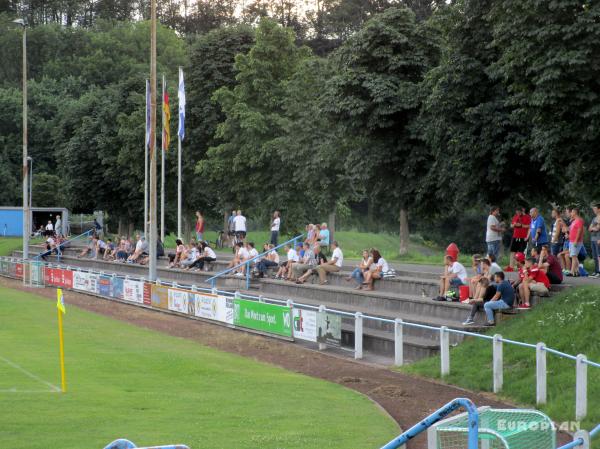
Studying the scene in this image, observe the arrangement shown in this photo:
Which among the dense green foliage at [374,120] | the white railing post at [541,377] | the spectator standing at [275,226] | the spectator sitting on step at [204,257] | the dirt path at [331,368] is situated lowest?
the dirt path at [331,368]

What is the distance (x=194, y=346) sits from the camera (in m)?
25.0

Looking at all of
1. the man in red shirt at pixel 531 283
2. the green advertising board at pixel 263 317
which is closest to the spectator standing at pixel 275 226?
the green advertising board at pixel 263 317

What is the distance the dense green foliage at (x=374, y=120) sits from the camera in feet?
75.9

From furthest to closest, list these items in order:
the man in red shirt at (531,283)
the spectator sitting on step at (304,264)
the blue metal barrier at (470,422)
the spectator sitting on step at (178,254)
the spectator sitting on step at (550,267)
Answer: the spectator sitting on step at (178,254)
the spectator sitting on step at (304,264)
the spectator sitting on step at (550,267)
the man in red shirt at (531,283)
the blue metal barrier at (470,422)

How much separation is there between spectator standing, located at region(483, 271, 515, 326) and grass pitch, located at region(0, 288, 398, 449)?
4.78 meters

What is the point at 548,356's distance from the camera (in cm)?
1892

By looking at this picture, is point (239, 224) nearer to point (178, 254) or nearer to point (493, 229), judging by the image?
point (178, 254)

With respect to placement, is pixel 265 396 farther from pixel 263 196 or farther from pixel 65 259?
pixel 65 259

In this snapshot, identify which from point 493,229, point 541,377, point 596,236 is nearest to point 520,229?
point 493,229

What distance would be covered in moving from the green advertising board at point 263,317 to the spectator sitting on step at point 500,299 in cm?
593

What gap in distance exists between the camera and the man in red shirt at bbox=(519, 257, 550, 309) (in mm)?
22094

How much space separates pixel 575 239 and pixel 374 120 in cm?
1260

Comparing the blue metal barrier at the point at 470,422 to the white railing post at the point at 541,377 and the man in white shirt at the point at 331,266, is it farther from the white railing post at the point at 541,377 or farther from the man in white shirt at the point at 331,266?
the man in white shirt at the point at 331,266

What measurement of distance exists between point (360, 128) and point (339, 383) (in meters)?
18.3
